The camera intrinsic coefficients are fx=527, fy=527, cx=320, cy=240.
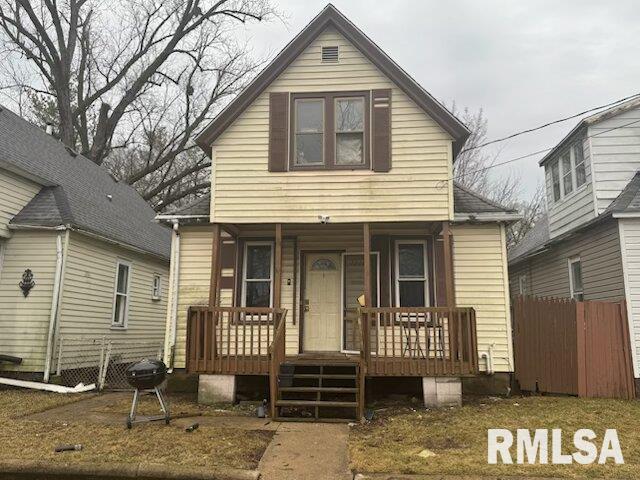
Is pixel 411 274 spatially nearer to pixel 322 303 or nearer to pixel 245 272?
pixel 322 303

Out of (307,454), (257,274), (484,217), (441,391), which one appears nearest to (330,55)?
(484,217)

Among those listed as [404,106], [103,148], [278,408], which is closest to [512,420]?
[278,408]

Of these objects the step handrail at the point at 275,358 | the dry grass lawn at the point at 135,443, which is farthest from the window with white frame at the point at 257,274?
the dry grass lawn at the point at 135,443

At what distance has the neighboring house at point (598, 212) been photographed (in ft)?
33.7

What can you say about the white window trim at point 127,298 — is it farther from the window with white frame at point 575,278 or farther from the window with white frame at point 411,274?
the window with white frame at point 575,278

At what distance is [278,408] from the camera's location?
8094mm

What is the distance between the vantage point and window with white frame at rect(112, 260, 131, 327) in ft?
47.0

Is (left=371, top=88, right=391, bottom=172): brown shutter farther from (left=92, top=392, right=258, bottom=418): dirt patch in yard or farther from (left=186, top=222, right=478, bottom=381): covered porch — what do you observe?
(left=92, top=392, right=258, bottom=418): dirt patch in yard

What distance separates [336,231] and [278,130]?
95.5 inches

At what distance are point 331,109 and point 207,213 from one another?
10.7 feet

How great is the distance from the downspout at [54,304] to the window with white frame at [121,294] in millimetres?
2648

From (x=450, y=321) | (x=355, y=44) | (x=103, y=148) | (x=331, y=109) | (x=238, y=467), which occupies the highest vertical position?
(x=103, y=148)

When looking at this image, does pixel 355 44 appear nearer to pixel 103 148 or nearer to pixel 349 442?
pixel 349 442

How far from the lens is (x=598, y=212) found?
11.4 meters
